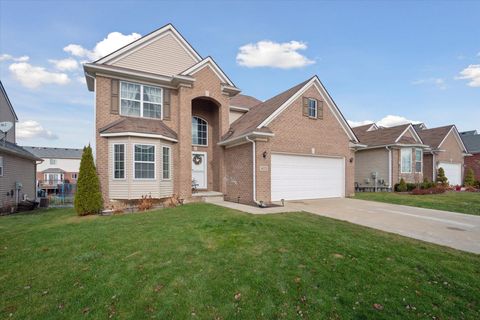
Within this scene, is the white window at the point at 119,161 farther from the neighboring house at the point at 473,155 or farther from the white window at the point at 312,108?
the neighboring house at the point at 473,155

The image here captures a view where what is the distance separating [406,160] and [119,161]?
2153 cm

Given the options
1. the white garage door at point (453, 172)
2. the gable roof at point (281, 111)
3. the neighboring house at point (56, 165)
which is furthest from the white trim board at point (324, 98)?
the neighboring house at point (56, 165)

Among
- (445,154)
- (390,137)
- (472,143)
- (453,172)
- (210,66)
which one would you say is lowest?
(453,172)

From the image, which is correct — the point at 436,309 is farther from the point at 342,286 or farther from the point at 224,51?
the point at 224,51

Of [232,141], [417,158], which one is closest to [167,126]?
[232,141]

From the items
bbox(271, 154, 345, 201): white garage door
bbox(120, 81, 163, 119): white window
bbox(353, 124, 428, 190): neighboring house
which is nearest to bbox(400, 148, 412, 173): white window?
bbox(353, 124, 428, 190): neighboring house

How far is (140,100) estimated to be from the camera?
41.5 ft

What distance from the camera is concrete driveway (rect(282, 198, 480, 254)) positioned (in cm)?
616

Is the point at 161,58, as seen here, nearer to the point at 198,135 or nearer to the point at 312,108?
the point at 198,135

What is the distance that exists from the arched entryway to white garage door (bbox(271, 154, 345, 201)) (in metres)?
4.14

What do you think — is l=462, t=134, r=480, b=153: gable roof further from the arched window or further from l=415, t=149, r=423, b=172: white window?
the arched window

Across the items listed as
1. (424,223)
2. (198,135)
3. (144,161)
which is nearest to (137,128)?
(144,161)

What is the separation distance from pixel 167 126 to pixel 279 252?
10.1 meters

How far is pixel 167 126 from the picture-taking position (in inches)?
520
